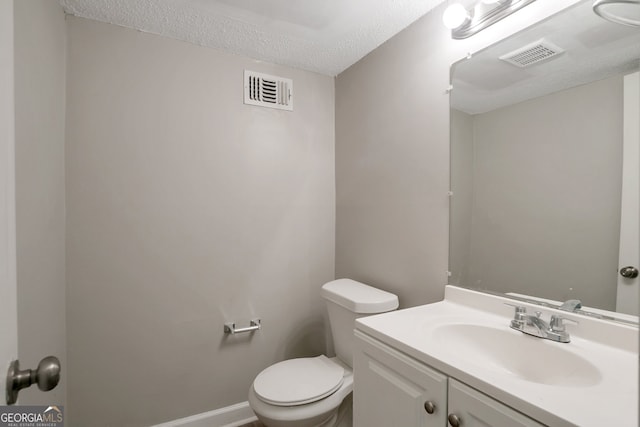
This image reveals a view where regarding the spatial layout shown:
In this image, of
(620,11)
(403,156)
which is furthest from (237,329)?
(620,11)

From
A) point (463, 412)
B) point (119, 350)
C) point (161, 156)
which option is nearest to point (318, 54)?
point (161, 156)

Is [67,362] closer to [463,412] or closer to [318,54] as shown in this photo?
[463,412]

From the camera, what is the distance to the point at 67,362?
1.43 m

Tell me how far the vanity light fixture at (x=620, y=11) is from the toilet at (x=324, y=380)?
1.28 m

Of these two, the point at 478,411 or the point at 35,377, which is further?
the point at 478,411

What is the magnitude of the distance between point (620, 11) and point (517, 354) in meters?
1.09

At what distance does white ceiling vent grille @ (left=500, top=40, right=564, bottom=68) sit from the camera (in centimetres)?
104

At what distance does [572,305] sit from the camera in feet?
3.19

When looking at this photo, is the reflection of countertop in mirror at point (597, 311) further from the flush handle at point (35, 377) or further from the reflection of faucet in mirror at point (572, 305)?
the flush handle at point (35, 377)

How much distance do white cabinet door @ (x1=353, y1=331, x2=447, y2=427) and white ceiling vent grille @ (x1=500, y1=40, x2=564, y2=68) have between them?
1123mm

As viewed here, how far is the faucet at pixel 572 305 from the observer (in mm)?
966

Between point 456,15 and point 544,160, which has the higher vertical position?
point 456,15

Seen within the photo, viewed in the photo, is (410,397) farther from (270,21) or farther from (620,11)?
(270,21)

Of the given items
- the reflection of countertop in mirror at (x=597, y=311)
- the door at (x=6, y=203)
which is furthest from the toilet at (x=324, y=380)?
the door at (x=6, y=203)
